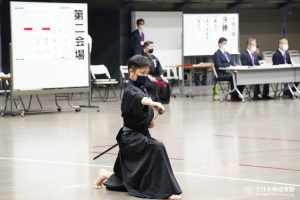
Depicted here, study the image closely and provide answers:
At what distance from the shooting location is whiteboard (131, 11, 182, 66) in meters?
23.8

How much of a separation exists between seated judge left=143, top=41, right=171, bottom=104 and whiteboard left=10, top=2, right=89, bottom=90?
65.2 inches

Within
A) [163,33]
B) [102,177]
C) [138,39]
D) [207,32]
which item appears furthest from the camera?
[163,33]

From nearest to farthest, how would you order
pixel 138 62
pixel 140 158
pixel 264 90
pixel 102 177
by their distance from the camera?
pixel 140 158, pixel 138 62, pixel 102 177, pixel 264 90

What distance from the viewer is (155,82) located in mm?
17172

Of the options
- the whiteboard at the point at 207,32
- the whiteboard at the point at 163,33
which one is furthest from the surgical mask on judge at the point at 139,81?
the whiteboard at the point at 163,33

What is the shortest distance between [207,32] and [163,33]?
2957 mm

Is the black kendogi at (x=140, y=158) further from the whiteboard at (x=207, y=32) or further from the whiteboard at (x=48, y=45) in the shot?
the whiteboard at (x=207, y=32)

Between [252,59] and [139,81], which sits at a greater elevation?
[139,81]

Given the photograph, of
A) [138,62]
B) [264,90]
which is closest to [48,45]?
[264,90]

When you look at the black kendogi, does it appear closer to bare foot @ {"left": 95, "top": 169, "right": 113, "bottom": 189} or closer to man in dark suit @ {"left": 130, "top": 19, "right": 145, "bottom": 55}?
bare foot @ {"left": 95, "top": 169, "right": 113, "bottom": 189}

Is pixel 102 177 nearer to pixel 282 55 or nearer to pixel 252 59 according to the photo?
pixel 252 59

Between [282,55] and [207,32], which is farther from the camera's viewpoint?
[207,32]

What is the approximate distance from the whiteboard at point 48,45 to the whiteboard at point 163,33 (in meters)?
7.53

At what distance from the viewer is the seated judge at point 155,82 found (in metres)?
17.1
